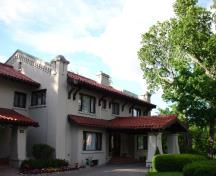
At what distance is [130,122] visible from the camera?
29.3 metres

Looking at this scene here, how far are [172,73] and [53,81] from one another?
14580 millimetres

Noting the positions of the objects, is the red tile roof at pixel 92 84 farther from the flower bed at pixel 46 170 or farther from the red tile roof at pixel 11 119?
the flower bed at pixel 46 170

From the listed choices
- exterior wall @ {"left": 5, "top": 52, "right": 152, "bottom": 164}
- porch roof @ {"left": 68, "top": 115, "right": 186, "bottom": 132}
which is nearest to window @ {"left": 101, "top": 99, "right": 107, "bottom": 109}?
porch roof @ {"left": 68, "top": 115, "right": 186, "bottom": 132}

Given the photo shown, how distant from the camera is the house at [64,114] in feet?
84.3

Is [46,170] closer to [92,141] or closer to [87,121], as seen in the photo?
[87,121]

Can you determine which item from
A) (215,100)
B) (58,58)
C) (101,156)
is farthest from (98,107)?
(215,100)

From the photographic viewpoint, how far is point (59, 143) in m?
25.7

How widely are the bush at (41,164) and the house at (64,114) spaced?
2.64 ft

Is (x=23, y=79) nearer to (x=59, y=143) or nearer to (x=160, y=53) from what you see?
(x=59, y=143)

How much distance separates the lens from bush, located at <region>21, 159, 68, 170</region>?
2205 cm

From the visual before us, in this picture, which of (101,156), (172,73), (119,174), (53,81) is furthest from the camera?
(172,73)

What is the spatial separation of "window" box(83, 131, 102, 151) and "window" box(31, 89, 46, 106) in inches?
157

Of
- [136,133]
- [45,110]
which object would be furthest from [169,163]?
[45,110]

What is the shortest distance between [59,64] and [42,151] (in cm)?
624
